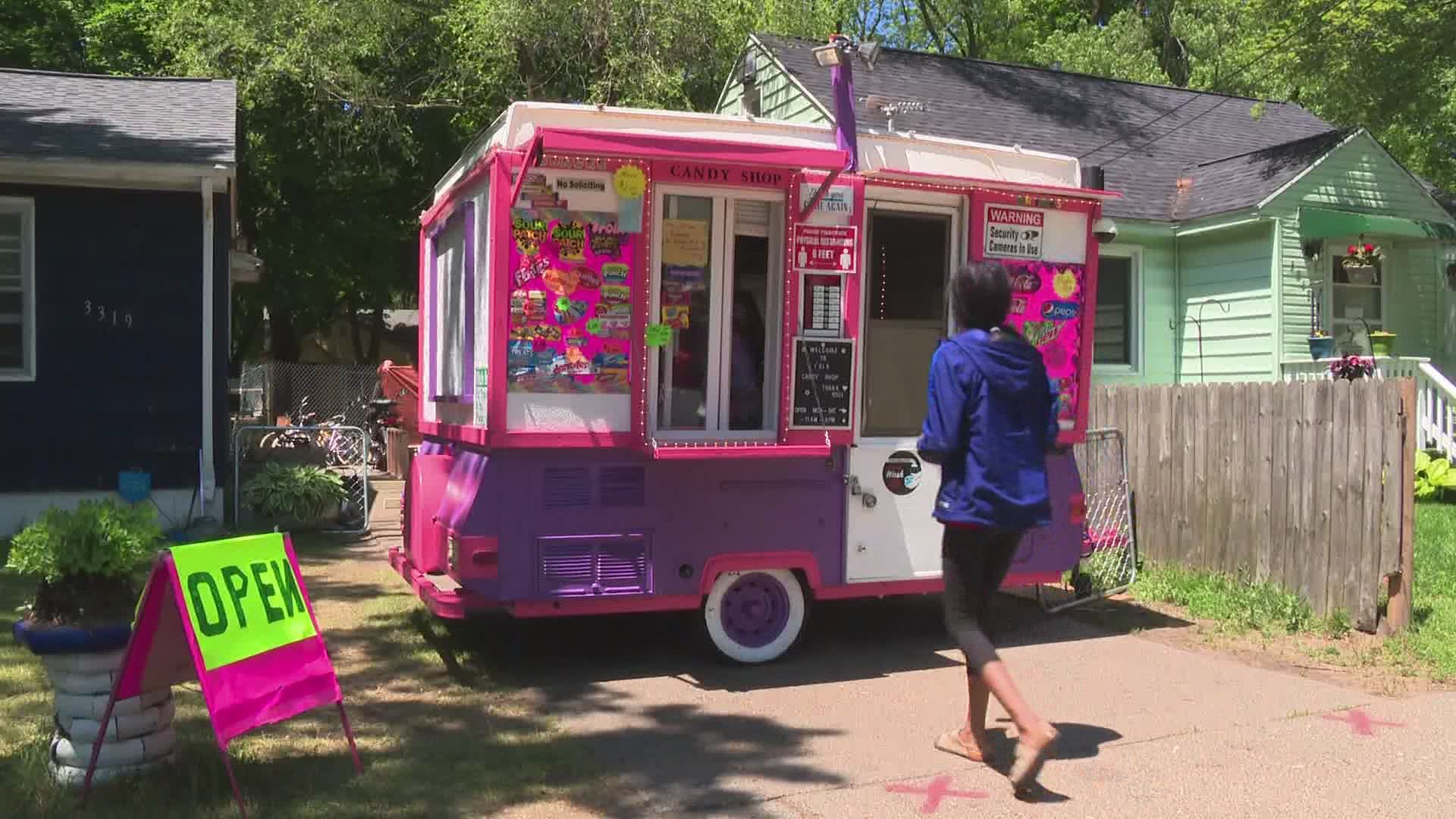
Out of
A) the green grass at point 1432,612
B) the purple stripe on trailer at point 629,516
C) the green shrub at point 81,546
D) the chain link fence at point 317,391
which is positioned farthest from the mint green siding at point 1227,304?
the chain link fence at point 317,391

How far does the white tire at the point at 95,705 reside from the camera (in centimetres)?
415

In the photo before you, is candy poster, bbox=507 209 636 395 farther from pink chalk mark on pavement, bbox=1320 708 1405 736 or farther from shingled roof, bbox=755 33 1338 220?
shingled roof, bbox=755 33 1338 220

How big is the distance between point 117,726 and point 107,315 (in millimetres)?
6773

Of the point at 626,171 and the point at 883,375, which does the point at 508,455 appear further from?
the point at 883,375

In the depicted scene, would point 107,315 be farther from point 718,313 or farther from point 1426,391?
point 1426,391

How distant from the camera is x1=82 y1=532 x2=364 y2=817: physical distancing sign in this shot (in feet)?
13.0

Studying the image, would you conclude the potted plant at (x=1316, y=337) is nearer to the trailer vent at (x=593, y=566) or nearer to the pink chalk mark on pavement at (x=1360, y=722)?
the pink chalk mark on pavement at (x=1360, y=722)

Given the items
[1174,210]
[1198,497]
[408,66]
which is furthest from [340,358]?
[1198,497]

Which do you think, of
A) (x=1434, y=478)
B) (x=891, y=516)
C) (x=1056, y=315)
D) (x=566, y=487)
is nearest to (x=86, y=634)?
(x=566, y=487)

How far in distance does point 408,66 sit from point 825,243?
1740cm

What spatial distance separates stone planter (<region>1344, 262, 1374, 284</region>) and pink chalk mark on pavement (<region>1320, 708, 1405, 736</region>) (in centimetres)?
950

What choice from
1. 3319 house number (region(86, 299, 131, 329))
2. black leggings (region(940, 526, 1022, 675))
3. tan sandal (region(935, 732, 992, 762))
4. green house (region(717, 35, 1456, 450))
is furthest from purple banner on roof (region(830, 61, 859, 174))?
3319 house number (region(86, 299, 131, 329))

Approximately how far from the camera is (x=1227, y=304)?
1334 centimetres

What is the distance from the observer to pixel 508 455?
18.4 feet
